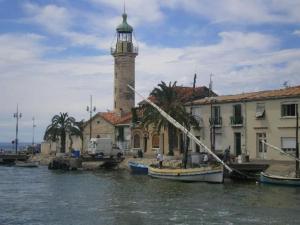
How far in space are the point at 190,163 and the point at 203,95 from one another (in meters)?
→ 27.3

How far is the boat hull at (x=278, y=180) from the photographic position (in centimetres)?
4747

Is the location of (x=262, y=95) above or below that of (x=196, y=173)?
above

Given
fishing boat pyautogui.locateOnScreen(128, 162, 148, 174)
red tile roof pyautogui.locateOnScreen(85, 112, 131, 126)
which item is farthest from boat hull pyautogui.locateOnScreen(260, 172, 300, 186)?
red tile roof pyautogui.locateOnScreen(85, 112, 131, 126)

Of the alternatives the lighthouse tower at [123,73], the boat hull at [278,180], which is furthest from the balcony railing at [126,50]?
the boat hull at [278,180]

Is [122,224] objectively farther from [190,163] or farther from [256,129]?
[256,129]

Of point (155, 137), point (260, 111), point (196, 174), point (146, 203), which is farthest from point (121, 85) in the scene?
point (146, 203)

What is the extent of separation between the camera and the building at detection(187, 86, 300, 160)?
61.2 metres

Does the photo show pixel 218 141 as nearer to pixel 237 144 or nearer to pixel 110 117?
pixel 237 144

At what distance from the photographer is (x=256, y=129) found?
64500 millimetres

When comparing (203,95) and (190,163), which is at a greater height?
(203,95)

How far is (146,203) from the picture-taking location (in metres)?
38.6

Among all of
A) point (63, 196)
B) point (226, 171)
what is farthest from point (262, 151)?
point (63, 196)

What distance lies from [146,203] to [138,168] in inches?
1177

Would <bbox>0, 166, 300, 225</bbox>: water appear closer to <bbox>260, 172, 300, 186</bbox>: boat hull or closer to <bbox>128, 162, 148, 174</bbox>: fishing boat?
<bbox>260, 172, 300, 186</bbox>: boat hull
